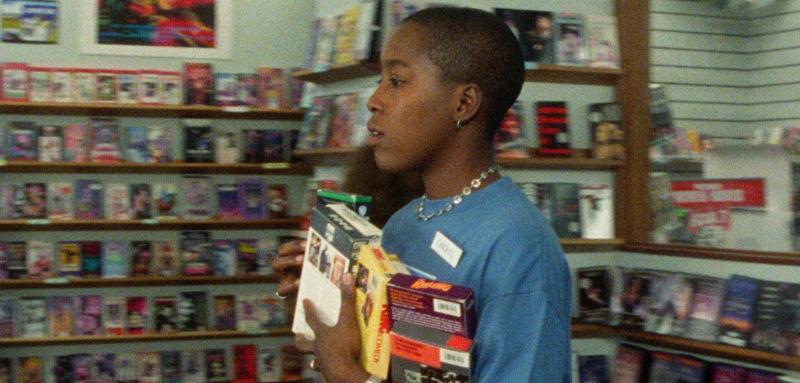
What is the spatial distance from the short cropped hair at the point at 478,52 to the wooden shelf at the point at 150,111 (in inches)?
198

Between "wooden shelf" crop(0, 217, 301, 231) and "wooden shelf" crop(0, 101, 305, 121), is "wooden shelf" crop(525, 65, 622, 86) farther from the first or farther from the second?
"wooden shelf" crop(0, 217, 301, 231)

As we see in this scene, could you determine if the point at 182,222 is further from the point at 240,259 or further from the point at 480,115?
the point at 480,115

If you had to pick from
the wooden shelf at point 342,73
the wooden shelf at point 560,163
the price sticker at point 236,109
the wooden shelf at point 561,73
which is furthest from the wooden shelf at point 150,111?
the wooden shelf at point 560,163

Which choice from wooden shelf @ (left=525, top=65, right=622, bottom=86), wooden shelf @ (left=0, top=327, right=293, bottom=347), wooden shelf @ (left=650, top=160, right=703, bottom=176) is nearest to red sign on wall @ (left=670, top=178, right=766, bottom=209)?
wooden shelf @ (left=650, top=160, right=703, bottom=176)

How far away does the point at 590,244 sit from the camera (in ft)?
14.1

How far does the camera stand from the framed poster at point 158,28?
6.41 metres

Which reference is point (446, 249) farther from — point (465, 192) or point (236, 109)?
point (236, 109)

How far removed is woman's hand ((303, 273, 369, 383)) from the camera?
1.24m

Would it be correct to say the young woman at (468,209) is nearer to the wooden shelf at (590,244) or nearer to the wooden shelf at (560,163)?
the wooden shelf at (560,163)

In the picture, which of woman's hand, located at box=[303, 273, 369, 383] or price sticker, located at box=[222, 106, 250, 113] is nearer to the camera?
woman's hand, located at box=[303, 273, 369, 383]

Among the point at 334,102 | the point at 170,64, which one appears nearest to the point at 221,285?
the point at 170,64

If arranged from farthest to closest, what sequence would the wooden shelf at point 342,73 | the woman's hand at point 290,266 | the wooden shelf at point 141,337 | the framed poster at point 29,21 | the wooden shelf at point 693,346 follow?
the framed poster at point 29,21
the wooden shelf at point 141,337
the wooden shelf at point 342,73
the wooden shelf at point 693,346
the woman's hand at point 290,266

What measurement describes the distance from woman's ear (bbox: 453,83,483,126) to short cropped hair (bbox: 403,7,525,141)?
0.01m

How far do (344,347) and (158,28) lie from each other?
5619 mm
